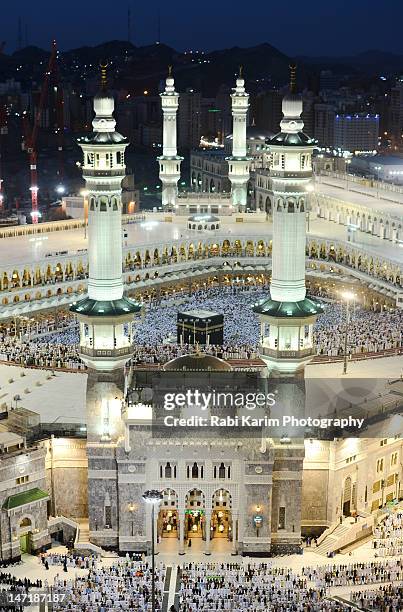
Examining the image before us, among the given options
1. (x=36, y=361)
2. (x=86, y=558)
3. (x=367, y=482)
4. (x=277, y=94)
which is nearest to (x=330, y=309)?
(x=36, y=361)

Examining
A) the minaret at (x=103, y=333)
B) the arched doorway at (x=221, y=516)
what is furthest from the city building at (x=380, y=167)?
the arched doorway at (x=221, y=516)

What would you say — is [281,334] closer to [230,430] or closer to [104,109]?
[230,430]

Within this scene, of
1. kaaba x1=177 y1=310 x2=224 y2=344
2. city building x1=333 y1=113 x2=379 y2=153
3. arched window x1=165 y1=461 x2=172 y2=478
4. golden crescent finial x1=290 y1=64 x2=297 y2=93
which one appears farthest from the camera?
city building x1=333 y1=113 x2=379 y2=153

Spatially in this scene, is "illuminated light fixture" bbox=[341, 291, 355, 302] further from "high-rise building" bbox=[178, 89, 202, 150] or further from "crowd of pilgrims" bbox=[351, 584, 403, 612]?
"high-rise building" bbox=[178, 89, 202, 150]

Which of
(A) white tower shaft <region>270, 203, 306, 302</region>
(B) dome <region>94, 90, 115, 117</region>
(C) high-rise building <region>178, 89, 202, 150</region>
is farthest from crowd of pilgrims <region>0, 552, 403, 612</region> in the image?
(C) high-rise building <region>178, 89, 202, 150</region>

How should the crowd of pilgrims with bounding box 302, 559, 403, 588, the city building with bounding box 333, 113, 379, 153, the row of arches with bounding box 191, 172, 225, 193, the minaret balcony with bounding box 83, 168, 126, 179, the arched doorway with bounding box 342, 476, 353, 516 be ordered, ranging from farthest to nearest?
the city building with bounding box 333, 113, 379, 153
the row of arches with bounding box 191, 172, 225, 193
the arched doorway with bounding box 342, 476, 353, 516
the minaret balcony with bounding box 83, 168, 126, 179
the crowd of pilgrims with bounding box 302, 559, 403, 588
